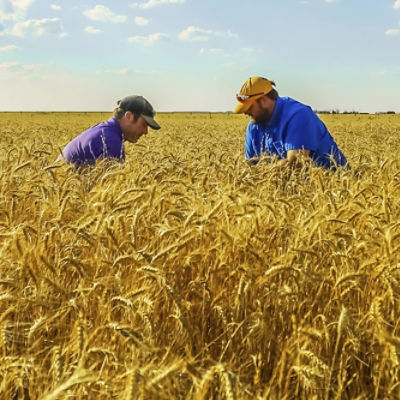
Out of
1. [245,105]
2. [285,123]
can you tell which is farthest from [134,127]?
[285,123]

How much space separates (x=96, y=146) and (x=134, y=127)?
0.45m

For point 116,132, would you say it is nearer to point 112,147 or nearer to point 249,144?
point 112,147

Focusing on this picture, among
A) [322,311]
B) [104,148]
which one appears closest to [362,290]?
[322,311]

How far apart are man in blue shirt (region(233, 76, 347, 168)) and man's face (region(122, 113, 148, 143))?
102 centimetres

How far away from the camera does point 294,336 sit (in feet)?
6.32

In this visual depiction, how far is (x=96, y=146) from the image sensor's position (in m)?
5.06

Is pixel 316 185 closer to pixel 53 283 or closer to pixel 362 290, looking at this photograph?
pixel 362 290

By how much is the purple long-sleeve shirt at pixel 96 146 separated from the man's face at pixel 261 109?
4.73 feet

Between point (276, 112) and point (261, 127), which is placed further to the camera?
point (261, 127)

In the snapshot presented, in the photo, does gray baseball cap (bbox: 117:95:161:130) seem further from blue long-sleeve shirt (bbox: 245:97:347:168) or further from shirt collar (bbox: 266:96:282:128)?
shirt collar (bbox: 266:96:282:128)

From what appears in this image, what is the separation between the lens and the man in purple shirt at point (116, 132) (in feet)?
16.5

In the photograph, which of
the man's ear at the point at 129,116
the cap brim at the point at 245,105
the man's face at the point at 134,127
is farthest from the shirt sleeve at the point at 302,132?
the man's ear at the point at 129,116

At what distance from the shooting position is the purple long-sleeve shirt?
16.4 feet

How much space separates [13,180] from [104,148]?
0.91m
